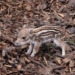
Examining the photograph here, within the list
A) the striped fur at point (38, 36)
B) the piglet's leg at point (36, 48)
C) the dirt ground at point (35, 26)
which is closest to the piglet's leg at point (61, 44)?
the striped fur at point (38, 36)

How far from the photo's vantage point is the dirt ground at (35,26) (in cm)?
544

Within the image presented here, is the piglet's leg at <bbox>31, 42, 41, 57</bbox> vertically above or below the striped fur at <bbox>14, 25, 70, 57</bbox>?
below

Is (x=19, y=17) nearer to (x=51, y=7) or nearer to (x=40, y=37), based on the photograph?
(x=51, y=7)

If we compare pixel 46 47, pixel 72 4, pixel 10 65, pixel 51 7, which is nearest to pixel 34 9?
pixel 51 7

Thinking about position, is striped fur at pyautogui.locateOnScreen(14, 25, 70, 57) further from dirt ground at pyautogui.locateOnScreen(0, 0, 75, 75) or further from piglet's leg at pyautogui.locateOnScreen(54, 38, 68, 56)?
dirt ground at pyautogui.locateOnScreen(0, 0, 75, 75)

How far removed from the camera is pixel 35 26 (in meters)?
6.47

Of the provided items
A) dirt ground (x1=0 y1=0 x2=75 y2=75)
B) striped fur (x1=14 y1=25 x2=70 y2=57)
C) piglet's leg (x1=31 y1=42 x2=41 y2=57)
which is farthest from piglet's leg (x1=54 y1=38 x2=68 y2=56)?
piglet's leg (x1=31 y1=42 x2=41 y2=57)

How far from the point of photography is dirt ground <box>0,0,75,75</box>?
5.44 metres

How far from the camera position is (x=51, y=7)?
23.9ft

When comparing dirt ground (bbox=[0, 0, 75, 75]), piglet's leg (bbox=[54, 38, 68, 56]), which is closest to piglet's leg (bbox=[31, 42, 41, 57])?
dirt ground (bbox=[0, 0, 75, 75])

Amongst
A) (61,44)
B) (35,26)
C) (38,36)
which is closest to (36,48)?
(38,36)

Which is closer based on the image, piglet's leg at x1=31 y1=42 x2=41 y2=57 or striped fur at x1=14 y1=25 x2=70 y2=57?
striped fur at x1=14 y1=25 x2=70 y2=57

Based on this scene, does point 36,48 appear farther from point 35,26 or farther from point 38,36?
point 35,26

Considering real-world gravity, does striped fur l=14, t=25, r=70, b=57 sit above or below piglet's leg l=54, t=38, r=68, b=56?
above
